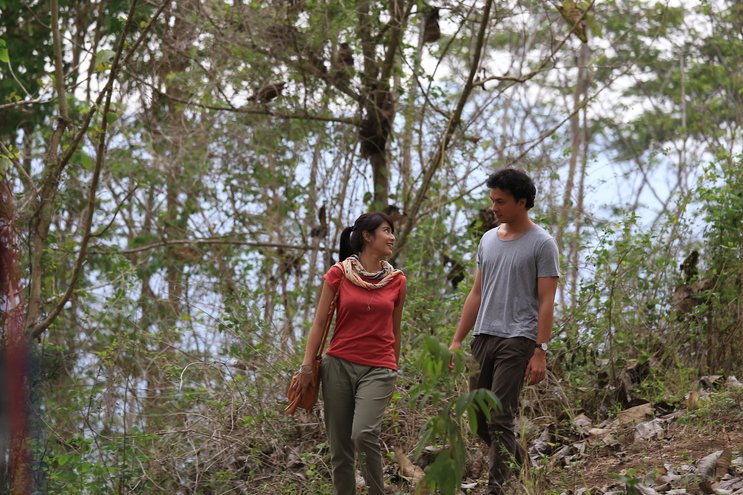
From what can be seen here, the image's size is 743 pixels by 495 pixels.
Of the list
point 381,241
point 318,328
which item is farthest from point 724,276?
point 318,328

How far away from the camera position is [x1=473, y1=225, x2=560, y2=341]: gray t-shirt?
5133 mm

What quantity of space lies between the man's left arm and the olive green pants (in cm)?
72

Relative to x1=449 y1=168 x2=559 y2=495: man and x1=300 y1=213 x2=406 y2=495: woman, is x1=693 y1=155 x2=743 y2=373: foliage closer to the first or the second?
x1=449 y1=168 x2=559 y2=495: man

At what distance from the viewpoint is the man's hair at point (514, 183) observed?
16.8ft

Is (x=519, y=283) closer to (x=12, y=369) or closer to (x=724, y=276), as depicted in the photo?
(x=12, y=369)

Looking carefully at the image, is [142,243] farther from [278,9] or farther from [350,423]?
[350,423]

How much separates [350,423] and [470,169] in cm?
511

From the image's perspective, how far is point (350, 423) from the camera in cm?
519

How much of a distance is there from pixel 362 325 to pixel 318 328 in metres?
0.23

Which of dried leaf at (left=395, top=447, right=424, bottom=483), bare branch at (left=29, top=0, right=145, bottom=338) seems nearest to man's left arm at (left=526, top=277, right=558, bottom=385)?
dried leaf at (left=395, top=447, right=424, bottom=483)

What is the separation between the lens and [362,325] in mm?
5152

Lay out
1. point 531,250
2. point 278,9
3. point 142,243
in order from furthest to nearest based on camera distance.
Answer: point 142,243 < point 278,9 < point 531,250

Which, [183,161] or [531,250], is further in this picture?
[183,161]

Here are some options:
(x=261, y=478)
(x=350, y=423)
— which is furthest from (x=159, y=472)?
(x=350, y=423)
